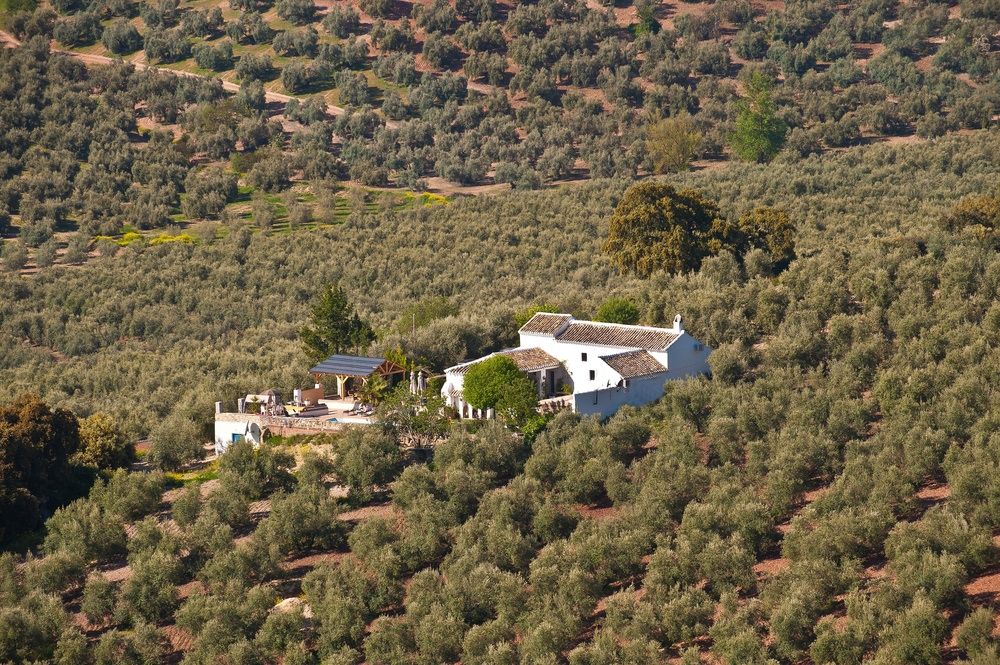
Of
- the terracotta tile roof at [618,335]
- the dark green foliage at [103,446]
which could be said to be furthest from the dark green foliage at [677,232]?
the dark green foliage at [103,446]

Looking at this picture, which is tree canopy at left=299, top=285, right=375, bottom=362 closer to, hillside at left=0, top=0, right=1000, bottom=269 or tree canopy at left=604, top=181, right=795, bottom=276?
tree canopy at left=604, top=181, right=795, bottom=276

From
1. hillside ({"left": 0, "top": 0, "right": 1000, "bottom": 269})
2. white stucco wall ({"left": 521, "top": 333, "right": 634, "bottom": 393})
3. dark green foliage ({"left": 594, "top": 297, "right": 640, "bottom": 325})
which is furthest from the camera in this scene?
hillside ({"left": 0, "top": 0, "right": 1000, "bottom": 269})

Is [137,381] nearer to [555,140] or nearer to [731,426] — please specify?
[731,426]

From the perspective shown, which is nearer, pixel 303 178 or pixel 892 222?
pixel 892 222

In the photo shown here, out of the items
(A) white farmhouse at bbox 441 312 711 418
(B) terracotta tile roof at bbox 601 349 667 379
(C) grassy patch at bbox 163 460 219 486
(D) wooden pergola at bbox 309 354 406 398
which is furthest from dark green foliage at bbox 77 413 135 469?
Result: (B) terracotta tile roof at bbox 601 349 667 379

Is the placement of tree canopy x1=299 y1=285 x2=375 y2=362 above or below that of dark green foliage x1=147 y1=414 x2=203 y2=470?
above

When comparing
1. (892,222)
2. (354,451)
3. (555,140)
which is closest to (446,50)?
(555,140)

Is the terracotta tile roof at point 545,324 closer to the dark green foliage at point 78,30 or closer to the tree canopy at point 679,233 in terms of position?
the tree canopy at point 679,233
